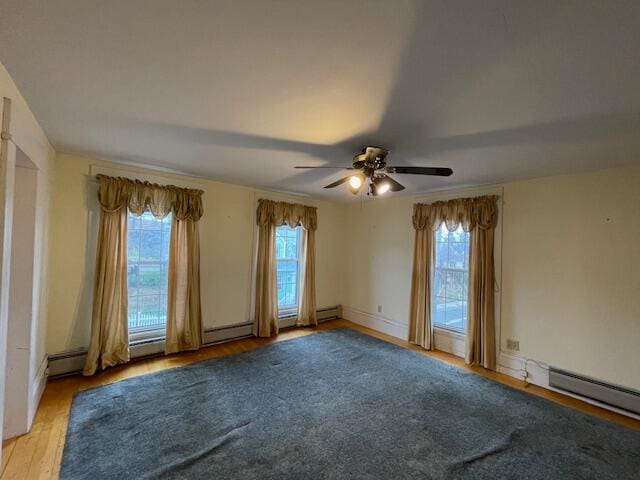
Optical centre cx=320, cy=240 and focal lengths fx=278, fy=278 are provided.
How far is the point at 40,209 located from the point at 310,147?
7.77ft

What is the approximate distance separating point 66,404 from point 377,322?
4.16m

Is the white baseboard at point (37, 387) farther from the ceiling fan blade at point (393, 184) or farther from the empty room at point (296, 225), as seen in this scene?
the ceiling fan blade at point (393, 184)

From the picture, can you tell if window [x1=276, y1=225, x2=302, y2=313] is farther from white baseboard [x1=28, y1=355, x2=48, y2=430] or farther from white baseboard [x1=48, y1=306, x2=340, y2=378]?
white baseboard [x1=28, y1=355, x2=48, y2=430]

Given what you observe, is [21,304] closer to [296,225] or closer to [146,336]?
[146,336]

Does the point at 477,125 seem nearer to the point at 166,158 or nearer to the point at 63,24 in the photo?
the point at 63,24

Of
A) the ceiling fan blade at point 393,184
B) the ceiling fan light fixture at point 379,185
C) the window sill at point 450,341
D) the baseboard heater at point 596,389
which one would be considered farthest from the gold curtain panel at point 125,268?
the baseboard heater at point 596,389

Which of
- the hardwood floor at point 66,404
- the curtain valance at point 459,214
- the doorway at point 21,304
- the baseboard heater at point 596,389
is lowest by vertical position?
the hardwood floor at point 66,404

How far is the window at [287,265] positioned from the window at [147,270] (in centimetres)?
175

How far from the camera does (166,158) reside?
3.02 meters

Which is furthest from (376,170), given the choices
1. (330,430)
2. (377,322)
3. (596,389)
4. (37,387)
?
(37,387)

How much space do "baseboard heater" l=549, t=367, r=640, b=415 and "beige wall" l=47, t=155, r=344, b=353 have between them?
3.49m

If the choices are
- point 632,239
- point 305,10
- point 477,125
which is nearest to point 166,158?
point 305,10

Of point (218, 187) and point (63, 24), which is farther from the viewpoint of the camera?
point (218, 187)

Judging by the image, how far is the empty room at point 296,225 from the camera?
1242 mm
